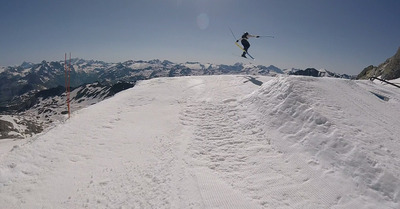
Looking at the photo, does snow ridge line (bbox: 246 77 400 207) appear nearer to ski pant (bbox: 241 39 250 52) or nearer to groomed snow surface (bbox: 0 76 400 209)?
groomed snow surface (bbox: 0 76 400 209)

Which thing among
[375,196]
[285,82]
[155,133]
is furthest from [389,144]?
[155,133]

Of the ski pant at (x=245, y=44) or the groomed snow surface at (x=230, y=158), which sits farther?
the ski pant at (x=245, y=44)

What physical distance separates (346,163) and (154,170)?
28.6 feet

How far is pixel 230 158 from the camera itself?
11367mm

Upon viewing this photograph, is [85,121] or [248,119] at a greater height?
[248,119]

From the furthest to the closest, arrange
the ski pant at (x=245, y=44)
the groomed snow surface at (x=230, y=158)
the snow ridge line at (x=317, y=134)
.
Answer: the ski pant at (x=245, y=44) < the groomed snow surface at (x=230, y=158) < the snow ridge line at (x=317, y=134)

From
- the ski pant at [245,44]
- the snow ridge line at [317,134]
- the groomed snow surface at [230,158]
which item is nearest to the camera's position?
the snow ridge line at [317,134]

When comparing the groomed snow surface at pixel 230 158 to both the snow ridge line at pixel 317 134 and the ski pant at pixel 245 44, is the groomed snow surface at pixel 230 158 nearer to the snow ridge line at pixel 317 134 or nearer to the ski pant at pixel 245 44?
the snow ridge line at pixel 317 134

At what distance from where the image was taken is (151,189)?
9406 mm

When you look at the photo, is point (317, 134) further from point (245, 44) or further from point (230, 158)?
point (245, 44)

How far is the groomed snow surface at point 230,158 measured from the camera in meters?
8.44

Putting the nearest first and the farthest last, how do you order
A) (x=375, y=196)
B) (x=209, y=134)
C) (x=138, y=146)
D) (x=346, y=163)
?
(x=375, y=196), (x=346, y=163), (x=138, y=146), (x=209, y=134)

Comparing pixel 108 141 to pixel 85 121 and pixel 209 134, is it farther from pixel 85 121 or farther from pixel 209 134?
pixel 209 134

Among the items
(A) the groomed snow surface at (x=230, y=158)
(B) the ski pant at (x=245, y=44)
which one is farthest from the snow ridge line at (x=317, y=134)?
(B) the ski pant at (x=245, y=44)
